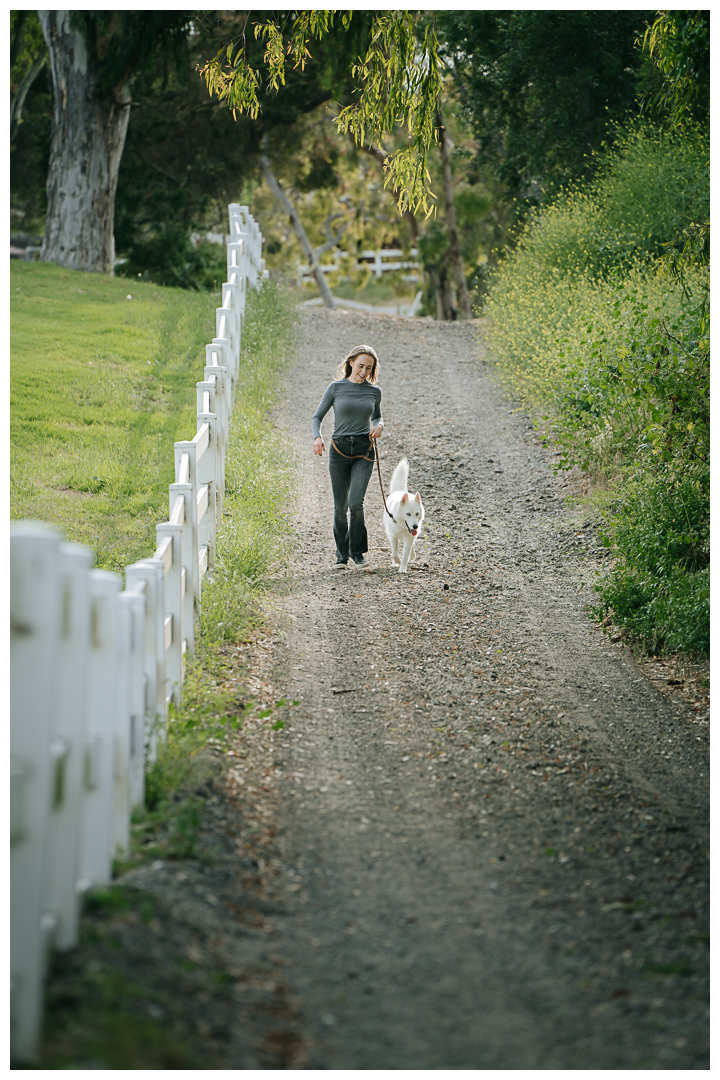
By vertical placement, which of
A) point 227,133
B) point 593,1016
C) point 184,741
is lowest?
point 593,1016

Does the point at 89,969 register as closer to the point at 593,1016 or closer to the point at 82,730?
the point at 82,730

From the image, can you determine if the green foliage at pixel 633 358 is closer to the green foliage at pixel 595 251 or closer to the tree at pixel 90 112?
the green foliage at pixel 595 251

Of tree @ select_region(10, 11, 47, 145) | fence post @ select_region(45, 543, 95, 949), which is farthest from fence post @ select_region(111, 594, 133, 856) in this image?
tree @ select_region(10, 11, 47, 145)

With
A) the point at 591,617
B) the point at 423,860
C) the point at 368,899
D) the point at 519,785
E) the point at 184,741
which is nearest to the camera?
the point at 368,899

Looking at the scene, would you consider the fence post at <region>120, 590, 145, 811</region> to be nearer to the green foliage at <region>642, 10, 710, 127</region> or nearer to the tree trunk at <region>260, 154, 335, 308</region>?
the green foliage at <region>642, 10, 710, 127</region>

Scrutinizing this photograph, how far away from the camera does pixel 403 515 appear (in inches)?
337

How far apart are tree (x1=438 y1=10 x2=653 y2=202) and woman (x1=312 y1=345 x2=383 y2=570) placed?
13.3 m

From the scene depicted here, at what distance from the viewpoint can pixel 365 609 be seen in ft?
26.3

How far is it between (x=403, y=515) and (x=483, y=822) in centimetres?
Answer: 413

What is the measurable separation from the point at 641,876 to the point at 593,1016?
1126mm

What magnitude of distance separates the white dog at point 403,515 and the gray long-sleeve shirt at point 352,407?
1.73 ft

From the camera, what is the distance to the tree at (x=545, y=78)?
1892 centimetres

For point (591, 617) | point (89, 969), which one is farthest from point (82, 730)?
point (591, 617)

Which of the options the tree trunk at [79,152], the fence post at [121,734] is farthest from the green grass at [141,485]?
the tree trunk at [79,152]
